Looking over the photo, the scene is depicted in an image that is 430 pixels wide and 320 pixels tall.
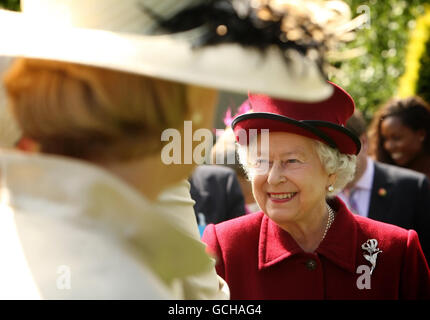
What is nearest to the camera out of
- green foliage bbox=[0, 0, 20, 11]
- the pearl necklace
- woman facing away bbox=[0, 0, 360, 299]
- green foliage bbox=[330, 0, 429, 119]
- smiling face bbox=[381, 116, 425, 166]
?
woman facing away bbox=[0, 0, 360, 299]

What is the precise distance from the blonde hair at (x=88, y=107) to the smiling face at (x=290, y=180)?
5.64ft

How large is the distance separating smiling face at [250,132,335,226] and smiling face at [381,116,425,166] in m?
2.91

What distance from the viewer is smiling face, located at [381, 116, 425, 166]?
5633 mm

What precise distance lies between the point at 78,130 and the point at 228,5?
39cm

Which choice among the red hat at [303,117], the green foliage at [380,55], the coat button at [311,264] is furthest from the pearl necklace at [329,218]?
the green foliage at [380,55]

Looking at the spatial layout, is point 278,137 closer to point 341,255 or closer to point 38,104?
Result: point 341,255

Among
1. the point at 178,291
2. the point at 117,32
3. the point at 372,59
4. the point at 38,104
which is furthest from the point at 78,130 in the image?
the point at 372,59

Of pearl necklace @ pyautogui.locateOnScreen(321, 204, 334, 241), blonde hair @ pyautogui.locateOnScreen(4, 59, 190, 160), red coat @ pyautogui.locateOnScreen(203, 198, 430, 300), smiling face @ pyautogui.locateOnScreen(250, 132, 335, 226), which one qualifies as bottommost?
red coat @ pyautogui.locateOnScreen(203, 198, 430, 300)

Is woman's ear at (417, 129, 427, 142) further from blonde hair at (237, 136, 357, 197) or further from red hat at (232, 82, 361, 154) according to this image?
red hat at (232, 82, 361, 154)

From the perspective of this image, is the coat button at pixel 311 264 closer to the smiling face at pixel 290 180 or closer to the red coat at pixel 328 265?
the red coat at pixel 328 265

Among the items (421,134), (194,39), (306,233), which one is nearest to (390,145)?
(421,134)

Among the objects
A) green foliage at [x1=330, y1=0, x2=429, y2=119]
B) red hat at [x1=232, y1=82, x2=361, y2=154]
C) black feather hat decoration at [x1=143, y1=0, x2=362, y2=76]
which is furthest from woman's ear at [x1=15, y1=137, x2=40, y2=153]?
green foliage at [x1=330, y1=0, x2=429, y2=119]

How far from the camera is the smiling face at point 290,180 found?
286 centimetres

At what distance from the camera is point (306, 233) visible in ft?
9.75
